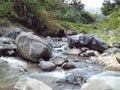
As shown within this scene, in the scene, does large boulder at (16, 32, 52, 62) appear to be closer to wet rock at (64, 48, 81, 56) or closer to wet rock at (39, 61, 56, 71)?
wet rock at (39, 61, 56, 71)

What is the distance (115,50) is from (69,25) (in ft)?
49.3

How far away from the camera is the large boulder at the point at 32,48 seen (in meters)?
9.73

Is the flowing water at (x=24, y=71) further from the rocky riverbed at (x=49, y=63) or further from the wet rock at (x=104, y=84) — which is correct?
the wet rock at (x=104, y=84)

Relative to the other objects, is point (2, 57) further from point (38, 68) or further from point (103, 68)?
point (103, 68)

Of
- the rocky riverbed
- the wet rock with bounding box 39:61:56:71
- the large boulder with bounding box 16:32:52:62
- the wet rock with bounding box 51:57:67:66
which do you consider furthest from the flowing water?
the wet rock with bounding box 51:57:67:66

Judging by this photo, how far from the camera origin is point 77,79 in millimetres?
7098

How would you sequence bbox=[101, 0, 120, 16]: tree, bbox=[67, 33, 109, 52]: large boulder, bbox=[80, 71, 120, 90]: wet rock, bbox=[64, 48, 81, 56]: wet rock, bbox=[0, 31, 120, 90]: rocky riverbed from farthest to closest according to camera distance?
bbox=[101, 0, 120, 16]: tree, bbox=[67, 33, 109, 52]: large boulder, bbox=[64, 48, 81, 56]: wet rock, bbox=[0, 31, 120, 90]: rocky riverbed, bbox=[80, 71, 120, 90]: wet rock

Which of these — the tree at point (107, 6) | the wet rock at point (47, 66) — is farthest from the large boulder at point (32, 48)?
the tree at point (107, 6)

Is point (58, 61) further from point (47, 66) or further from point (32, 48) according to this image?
point (32, 48)

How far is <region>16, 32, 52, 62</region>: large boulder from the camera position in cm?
973

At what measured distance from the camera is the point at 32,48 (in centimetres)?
980

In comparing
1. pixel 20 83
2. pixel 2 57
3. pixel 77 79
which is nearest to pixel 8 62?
pixel 2 57

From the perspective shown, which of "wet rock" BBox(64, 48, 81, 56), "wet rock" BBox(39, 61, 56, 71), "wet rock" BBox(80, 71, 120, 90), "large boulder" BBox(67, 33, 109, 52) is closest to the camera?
"wet rock" BBox(80, 71, 120, 90)

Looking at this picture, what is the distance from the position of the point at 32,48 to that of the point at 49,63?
1258 millimetres
